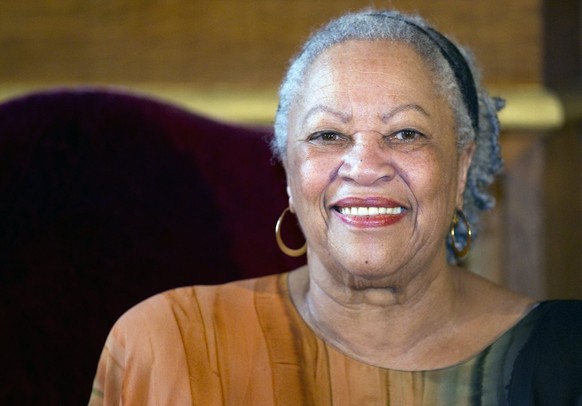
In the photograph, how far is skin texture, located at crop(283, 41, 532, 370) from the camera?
1.59 meters

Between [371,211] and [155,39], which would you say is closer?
[371,211]

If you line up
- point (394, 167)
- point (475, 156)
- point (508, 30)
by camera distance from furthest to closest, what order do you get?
point (508, 30), point (475, 156), point (394, 167)

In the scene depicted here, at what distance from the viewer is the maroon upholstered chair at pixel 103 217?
1.89m

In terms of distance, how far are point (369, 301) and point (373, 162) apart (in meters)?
0.25

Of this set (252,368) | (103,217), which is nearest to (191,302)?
(252,368)

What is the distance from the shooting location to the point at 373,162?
62.1 inches

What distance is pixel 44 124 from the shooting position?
194 cm

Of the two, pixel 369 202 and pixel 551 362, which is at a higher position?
pixel 369 202

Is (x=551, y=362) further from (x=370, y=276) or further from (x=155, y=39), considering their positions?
(x=155, y=39)

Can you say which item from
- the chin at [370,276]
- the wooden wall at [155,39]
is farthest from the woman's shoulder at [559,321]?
the wooden wall at [155,39]

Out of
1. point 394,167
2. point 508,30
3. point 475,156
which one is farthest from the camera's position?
point 508,30

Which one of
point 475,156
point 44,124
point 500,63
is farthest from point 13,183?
point 500,63

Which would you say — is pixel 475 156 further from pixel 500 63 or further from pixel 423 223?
pixel 500 63

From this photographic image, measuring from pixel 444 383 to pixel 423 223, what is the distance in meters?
0.25
